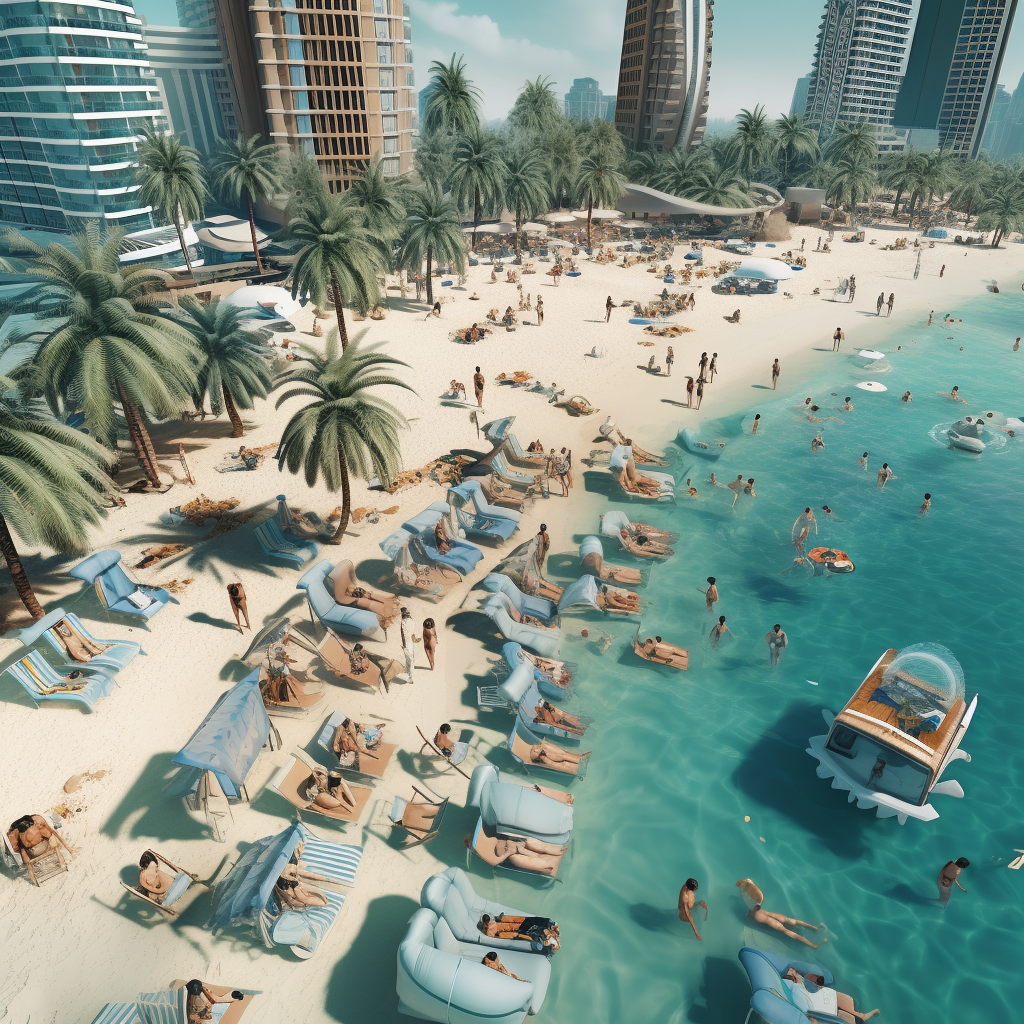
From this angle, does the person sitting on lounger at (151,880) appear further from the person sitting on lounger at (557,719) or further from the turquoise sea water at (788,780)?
the person sitting on lounger at (557,719)

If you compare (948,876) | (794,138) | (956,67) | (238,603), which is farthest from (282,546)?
(956,67)

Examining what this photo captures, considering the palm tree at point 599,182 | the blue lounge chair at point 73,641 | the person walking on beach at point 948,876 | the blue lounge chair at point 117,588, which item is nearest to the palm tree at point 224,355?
the blue lounge chair at point 117,588

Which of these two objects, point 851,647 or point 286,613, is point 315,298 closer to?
point 286,613

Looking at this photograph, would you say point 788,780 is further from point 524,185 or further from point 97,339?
point 524,185

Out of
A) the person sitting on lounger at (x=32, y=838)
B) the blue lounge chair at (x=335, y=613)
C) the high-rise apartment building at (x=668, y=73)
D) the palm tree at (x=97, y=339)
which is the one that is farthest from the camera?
the high-rise apartment building at (x=668, y=73)

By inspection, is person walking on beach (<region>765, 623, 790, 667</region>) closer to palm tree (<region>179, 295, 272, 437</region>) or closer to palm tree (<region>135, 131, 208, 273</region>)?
palm tree (<region>179, 295, 272, 437</region>)

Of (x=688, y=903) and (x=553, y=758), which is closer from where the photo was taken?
(x=688, y=903)
